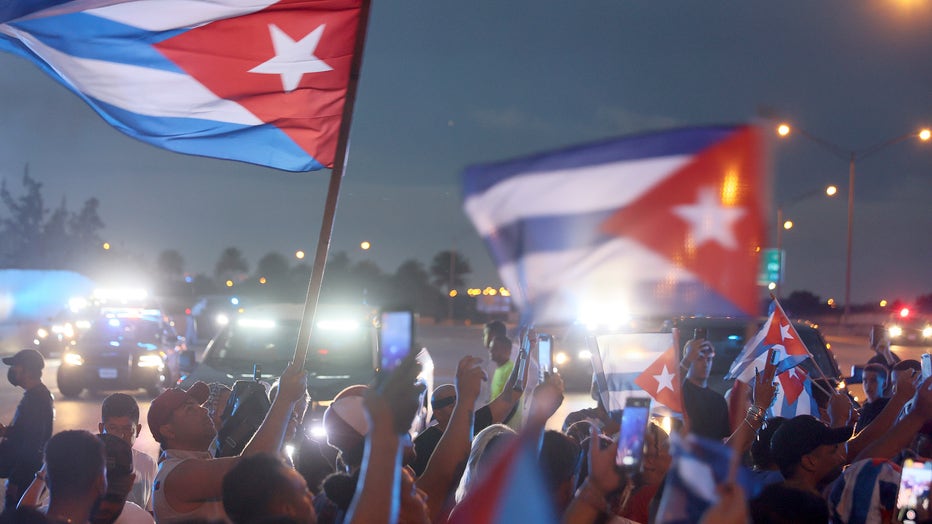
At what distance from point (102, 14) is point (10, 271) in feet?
150

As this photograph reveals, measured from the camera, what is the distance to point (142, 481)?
5.58 m

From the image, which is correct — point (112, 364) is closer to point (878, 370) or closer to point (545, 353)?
point (878, 370)

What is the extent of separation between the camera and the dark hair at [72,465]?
3826 mm

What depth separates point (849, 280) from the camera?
34062mm

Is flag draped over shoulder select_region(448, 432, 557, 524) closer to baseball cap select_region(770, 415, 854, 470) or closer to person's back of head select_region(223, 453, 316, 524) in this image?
person's back of head select_region(223, 453, 316, 524)

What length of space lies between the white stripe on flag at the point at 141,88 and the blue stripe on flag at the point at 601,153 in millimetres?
2139

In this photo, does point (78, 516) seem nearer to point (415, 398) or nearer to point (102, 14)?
point (415, 398)

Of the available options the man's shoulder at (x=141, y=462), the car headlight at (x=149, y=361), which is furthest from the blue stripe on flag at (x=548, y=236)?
the car headlight at (x=149, y=361)

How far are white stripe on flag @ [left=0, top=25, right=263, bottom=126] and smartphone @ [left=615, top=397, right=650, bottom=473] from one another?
3.21 meters

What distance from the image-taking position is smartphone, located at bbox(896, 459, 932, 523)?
137 inches

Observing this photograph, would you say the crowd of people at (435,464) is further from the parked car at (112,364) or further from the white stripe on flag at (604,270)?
the parked car at (112,364)

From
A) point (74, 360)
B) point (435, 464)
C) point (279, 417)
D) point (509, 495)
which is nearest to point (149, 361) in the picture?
point (74, 360)

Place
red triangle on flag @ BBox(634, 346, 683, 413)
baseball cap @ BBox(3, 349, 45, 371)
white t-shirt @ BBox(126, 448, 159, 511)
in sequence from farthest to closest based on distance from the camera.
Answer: baseball cap @ BBox(3, 349, 45, 371) → red triangle on flag @ BBox(634, 346, 683, 413) → white t-shirt @ BBox(126, 448, 159, 511)

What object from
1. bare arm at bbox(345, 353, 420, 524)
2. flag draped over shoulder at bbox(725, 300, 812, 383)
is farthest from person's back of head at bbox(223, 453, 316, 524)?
flag draped over shoulder at bbox(725, 300, 812, 383)
